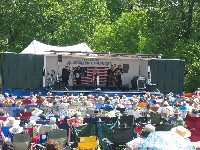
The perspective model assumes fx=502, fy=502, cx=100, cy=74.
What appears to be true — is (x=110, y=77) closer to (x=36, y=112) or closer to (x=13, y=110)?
(x=13, y=110)

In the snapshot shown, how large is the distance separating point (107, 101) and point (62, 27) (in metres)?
21.3

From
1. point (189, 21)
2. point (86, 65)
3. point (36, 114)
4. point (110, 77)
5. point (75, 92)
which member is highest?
point (189, 21)

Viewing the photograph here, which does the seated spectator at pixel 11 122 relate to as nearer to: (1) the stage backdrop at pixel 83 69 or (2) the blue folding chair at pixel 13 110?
(2) the blue folding chair at pixel 13 110

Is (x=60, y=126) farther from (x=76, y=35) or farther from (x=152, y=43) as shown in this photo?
(x=76, y=35)

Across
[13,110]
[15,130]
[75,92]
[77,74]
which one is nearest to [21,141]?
[15,130]

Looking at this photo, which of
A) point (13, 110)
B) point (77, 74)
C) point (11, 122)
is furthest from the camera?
point (77, 74)

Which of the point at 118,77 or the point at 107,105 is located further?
the point at 118,77

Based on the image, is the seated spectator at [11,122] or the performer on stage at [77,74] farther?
the performer on stage at [77,74]

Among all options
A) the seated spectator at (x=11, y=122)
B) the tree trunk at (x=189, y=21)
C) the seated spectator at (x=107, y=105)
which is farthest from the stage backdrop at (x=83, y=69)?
the seated spectator at (x=11, y=122)

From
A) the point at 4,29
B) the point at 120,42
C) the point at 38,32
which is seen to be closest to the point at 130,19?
the point at 120,42

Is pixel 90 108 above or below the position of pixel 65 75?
below

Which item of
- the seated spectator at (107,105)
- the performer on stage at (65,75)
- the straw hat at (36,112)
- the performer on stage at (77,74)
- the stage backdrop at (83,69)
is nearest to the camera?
the straw hat at (36,112)

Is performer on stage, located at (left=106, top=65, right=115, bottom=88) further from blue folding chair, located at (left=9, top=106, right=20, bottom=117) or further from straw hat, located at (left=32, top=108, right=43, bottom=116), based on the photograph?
straw hat, located at (left=32, top=108, right=43, bottom=116)

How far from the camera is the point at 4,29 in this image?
129 feet
